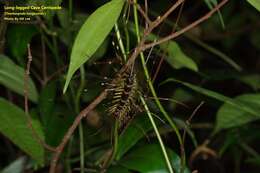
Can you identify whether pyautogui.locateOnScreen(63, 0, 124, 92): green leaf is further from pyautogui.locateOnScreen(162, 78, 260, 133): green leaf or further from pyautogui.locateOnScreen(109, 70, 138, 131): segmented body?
pyautogui.locateOnScreen(162, 78, 260, 133): green leaf

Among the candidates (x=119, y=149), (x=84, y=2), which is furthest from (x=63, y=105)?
(x=84, y=2)

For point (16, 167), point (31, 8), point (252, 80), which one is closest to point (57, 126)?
point (16, 167)

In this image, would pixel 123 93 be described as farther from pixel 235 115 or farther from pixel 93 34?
pixel 235 115

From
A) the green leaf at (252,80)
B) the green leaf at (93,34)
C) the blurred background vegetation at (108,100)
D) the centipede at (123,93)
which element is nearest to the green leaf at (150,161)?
the blurred background vegetation at (108,100)

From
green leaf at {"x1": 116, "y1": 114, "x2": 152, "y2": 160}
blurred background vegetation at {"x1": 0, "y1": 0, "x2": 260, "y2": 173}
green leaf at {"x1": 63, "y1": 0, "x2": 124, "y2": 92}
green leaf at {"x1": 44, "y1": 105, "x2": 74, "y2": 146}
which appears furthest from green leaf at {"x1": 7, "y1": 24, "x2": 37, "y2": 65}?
green leaf at {"x1": 63, "y1": 0, "x2": 124, "y2": 92}

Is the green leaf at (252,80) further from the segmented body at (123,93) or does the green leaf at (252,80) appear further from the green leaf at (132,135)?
the segmented body at (123,93)
